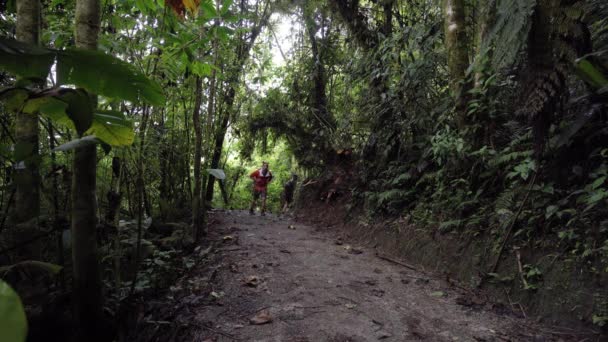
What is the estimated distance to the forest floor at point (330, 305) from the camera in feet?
9.42

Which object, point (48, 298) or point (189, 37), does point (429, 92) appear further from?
point (48, 298)

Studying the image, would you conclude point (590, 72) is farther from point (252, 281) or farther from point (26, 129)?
point (26, 129)

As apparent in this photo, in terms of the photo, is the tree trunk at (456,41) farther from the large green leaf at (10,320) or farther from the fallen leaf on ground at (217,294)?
the large green leaf at (10,320)

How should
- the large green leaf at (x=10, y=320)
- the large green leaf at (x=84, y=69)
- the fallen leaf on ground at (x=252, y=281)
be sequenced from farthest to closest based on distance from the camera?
the fallen leaf on ground at (x=252, y=281) → the large green leaf at (x=84, y=69) → the large green leaf at (x=10, y=320)

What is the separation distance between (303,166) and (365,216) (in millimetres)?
4570

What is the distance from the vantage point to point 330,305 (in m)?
3.34

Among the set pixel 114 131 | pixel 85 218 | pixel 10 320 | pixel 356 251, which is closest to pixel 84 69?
pixel 114 131

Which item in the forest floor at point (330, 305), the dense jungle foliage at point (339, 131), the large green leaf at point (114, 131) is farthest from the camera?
the forest floor at point (330, 305)

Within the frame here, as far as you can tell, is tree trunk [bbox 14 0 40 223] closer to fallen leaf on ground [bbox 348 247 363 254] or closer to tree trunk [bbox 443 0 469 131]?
fallen leaf on ground [bbox 348 247 363 254]

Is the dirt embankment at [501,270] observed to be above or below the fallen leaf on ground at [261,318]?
above

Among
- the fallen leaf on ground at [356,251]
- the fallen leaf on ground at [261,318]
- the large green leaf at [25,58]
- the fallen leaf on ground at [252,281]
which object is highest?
the large green leaf at [25,58]

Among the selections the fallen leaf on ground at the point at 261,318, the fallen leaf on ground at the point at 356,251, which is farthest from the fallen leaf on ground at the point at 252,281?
the fallen leaf on ground at the point at 356,251

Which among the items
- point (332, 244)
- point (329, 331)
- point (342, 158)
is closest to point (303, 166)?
point (342, 158)

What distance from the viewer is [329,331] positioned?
2826 mm
